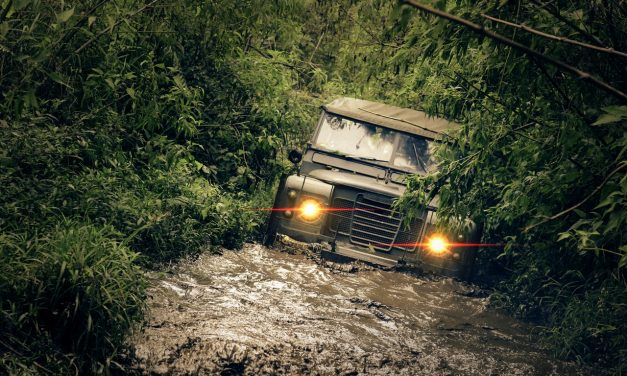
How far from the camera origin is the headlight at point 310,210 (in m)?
6.26

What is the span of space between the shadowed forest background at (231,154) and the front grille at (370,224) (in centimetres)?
88

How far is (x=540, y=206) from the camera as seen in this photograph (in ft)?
12.6

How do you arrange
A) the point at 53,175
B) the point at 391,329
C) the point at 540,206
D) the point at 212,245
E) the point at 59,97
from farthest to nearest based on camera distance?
the point at 212,245 < the point at 59,97 < the point at 391,329 < the point at 53,175 < the point at 540,206

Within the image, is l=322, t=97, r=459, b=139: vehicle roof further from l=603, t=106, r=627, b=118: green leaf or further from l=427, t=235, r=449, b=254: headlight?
l=603, t=106, r=627, b=118: green leaf

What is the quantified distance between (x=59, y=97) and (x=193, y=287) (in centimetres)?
204

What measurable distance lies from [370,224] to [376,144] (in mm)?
1206

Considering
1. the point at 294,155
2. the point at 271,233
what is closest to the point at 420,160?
the point at 294,155

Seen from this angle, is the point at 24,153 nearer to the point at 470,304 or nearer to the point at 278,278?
the point at 278,278

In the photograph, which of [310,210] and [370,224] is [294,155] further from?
[370,224]

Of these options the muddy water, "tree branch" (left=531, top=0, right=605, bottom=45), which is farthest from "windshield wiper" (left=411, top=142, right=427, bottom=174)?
"tree branch" (left=531, top=0, right=605, bottom=45)

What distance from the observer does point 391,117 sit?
7.33 meters

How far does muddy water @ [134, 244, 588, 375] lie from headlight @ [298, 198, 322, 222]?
0.45 metres

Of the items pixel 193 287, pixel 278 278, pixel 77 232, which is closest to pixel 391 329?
pixel 278 278

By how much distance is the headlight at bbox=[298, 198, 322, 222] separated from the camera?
626cm
